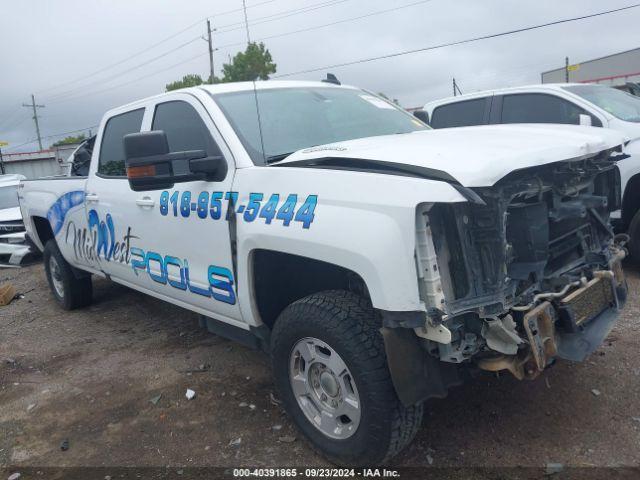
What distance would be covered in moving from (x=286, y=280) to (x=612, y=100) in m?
5.01

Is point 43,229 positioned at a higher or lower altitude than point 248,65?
lower

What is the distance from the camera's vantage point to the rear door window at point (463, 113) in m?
7.20

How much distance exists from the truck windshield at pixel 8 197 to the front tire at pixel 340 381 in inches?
422

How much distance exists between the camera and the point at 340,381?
273cm

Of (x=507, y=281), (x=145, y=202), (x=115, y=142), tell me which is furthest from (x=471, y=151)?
(x=115, y=142)

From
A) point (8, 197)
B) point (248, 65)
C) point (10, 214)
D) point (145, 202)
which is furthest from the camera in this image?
point (248, 65)

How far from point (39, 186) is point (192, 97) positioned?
3219mm

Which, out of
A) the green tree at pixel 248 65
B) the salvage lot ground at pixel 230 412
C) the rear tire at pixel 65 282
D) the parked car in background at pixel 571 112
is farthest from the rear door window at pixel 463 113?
the green tree at pixel 248 65

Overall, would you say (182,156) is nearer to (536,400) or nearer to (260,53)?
(536,400)

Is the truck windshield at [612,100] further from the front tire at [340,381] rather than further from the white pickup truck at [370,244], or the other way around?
the front tire at [340,381]

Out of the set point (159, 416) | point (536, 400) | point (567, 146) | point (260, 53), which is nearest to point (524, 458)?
point (536, 400)

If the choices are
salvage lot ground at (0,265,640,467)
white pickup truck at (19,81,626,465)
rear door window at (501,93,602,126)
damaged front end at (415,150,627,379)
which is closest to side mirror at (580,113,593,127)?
rear door window at (501,93,602,126)

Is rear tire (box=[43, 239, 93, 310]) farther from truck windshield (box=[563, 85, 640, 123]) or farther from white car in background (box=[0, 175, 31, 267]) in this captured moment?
truck windshield (box=[563, 85, 640, 123])

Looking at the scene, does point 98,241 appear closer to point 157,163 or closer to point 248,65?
point 157,163
